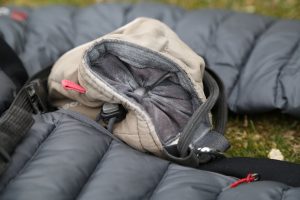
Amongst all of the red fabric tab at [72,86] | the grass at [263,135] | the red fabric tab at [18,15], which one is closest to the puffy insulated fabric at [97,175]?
the red fabric tab at [72,86]

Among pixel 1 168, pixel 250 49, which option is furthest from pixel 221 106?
pixel 1 168

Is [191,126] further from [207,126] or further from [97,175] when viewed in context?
[97,175]

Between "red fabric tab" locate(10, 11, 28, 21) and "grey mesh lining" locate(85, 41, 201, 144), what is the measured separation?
0.77 meters

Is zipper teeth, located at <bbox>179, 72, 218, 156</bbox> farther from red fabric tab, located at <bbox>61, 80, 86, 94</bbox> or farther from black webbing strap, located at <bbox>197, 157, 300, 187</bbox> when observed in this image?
red fabric tab, located at <bbox>61, 80, 86, 94</bbox>

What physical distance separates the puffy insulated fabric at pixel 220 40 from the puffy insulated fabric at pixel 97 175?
50cm

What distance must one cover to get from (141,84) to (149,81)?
27 millimetres

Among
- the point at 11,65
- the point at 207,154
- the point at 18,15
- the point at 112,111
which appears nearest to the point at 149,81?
the point at 112,111

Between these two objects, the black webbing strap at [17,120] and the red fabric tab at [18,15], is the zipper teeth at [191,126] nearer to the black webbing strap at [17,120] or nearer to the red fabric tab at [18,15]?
the black webbing strap at [17,120]

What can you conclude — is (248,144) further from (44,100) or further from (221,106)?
(44,100)

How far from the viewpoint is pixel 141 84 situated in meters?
1.43

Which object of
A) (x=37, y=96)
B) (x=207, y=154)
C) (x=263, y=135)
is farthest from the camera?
(x=263, y=135)

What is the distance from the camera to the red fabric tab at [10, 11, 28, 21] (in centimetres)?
201

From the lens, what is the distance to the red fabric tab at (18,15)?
201cm

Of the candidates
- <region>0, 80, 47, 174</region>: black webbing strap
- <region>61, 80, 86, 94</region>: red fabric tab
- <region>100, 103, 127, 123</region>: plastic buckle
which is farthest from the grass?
<region>0, 80, 47, 174</region>: black webbing strap
